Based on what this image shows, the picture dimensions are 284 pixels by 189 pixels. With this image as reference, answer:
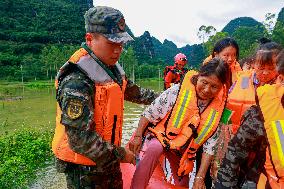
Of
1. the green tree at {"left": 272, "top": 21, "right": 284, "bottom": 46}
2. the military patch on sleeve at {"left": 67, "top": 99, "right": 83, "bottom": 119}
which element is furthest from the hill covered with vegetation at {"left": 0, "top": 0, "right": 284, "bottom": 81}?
the military patch on sleeve at {"left": 67, "top": 99, "right": 83, "bottom": 119}

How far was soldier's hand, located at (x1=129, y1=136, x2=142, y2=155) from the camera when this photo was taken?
2.40 meters

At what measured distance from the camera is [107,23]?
1853 mm

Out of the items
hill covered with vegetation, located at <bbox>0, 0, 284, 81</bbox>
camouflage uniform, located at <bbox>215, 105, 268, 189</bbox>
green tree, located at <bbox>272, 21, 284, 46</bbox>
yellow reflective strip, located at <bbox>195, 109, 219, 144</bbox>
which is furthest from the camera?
hill covered with vegetation, located at <bbox>0, 0, 284, 81</bbox>

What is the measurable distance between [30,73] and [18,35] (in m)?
18.3

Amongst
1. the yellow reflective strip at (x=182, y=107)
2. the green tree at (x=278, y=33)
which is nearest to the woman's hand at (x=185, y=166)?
the yellow reflective strip at (x=182, y=107)

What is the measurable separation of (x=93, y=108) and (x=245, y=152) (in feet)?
2.62

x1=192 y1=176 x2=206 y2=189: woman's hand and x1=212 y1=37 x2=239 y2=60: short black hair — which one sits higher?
x1=212 y1=37 x2=239 y2=60: short black hair

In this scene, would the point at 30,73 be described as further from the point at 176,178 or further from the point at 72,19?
the point at 176,178

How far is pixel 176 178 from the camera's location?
2555mm

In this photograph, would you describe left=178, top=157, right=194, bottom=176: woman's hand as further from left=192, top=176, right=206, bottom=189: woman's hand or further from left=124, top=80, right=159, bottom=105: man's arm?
left=124, top=80, right=159, bottom=105: man's arm

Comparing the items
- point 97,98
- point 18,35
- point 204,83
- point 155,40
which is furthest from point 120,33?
point 155,40

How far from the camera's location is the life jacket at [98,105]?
1.85 m

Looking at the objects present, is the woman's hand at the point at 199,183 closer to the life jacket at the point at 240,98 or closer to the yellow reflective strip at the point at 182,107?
the yellow reflective strip at the point at 182,107

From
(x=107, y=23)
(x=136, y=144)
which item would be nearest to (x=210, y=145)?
(x=136, y=144)
